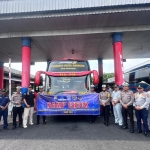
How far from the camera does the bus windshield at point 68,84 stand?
26.0ft

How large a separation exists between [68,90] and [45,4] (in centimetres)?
608

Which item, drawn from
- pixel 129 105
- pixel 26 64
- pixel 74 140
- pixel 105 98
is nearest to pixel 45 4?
pixel 26 64

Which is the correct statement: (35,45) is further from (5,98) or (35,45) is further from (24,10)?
(5,98)

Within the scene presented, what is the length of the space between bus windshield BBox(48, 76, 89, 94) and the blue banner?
0.69 m

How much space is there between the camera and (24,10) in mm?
10281

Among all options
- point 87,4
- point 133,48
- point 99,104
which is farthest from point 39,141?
point 133,48

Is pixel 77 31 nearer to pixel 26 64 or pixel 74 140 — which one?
pixel 26 64

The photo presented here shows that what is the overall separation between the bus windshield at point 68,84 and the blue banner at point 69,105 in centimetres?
69

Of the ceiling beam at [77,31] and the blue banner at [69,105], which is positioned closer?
the blue banner at [69,105]

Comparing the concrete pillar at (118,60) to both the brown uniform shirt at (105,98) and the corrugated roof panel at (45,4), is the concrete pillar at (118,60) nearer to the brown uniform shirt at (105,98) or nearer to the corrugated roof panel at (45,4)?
the corrugated roof panel at (45,4)

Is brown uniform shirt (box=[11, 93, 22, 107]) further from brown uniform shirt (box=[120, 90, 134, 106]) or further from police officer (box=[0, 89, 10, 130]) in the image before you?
brown uniform shirt (box=[120, 90, 134, 106])

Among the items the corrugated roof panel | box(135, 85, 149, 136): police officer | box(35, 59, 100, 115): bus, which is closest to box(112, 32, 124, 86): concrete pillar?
the corrugated roof panel

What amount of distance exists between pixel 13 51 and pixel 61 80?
1167 cm

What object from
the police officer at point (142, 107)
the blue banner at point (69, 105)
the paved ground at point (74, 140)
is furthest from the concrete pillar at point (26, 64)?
the police officer at point (142, 107)
